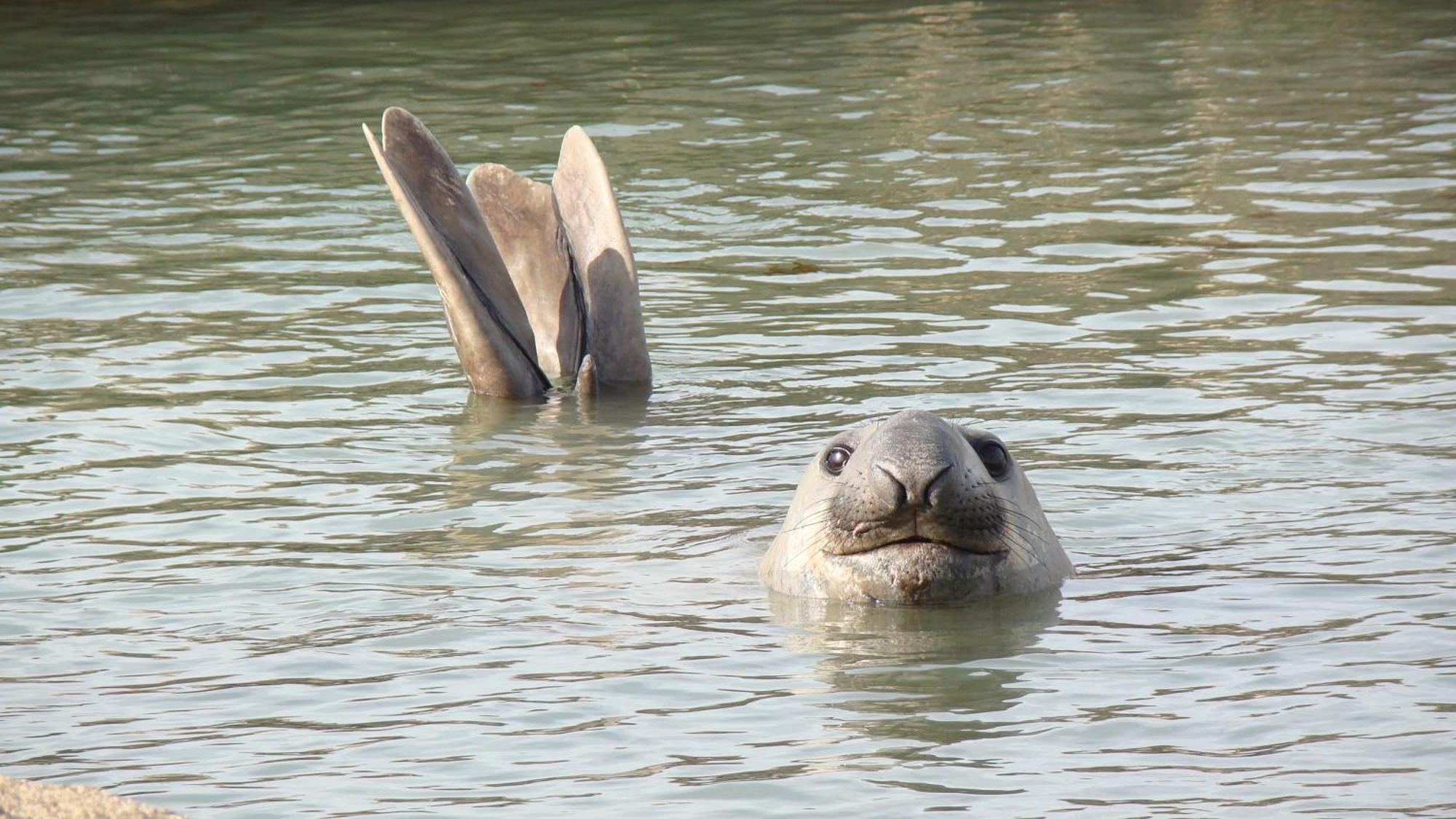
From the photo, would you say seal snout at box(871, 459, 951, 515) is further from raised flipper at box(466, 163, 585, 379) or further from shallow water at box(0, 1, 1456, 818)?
raised flipper at box(466, 163, 585, 379)

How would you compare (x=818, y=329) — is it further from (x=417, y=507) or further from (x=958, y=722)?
(x=958, y=722)

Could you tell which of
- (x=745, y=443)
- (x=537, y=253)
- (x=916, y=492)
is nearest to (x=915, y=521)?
(x=916, y=492)

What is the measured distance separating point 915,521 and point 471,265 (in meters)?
3.62

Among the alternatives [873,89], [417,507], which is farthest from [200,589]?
[873,89]

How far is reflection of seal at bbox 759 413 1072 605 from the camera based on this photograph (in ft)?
20.4

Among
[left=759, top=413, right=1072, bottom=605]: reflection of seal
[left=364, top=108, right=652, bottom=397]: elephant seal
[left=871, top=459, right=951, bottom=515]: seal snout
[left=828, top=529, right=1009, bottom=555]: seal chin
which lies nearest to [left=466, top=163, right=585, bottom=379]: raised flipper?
[left=364, top=108, right=652, bottom=397]: elephant seal

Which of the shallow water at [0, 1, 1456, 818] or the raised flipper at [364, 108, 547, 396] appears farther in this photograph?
the raised flipper at [364, 108, 547, 396]

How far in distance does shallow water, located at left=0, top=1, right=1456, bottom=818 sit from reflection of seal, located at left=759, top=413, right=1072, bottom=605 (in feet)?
0.41

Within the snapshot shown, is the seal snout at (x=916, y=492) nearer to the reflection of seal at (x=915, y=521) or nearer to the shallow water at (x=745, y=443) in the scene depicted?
the reflection of seal at (x=915, y=521)

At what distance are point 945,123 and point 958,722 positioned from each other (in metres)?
10.9

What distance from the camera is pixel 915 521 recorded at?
20.8ft

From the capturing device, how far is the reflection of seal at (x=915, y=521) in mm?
6230

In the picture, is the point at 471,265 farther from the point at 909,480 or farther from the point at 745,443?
the point at 909,480

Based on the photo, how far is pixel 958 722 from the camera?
549 cm
